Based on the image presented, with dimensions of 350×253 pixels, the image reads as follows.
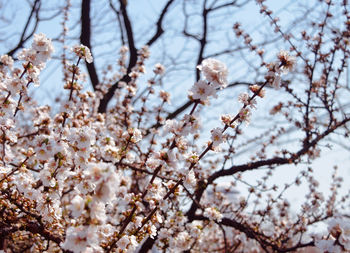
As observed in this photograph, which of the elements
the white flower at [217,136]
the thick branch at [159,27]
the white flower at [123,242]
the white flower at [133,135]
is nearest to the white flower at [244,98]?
the white flower at [217,136]

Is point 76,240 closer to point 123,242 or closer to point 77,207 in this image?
point 77,207

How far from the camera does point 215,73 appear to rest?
5.48 feet

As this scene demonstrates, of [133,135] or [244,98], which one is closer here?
[244,98]

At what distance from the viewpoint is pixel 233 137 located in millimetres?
4066

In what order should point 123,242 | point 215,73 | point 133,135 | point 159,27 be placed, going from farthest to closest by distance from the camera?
point 159,27 → point 133,135 → point 123,242 → point 215,73

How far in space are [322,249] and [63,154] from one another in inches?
67.2

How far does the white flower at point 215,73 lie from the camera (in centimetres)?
168

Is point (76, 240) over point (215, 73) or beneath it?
beneath

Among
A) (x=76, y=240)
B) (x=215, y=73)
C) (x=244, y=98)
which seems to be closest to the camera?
(x=76, y=240)

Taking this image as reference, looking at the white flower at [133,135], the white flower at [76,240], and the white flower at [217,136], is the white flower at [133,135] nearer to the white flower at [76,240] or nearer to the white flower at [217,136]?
the white flower at [217,136]

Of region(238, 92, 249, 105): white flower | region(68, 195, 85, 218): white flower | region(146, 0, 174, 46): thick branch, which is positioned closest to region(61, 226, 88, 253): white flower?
region(68, 195, 85, 218): white flower

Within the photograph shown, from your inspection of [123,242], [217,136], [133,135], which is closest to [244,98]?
[217,136]

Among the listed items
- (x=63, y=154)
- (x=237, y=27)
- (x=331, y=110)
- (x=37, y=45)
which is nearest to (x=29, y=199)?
(x=63, y=154)

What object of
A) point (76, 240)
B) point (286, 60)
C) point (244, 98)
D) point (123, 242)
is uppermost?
point (286, 60)
